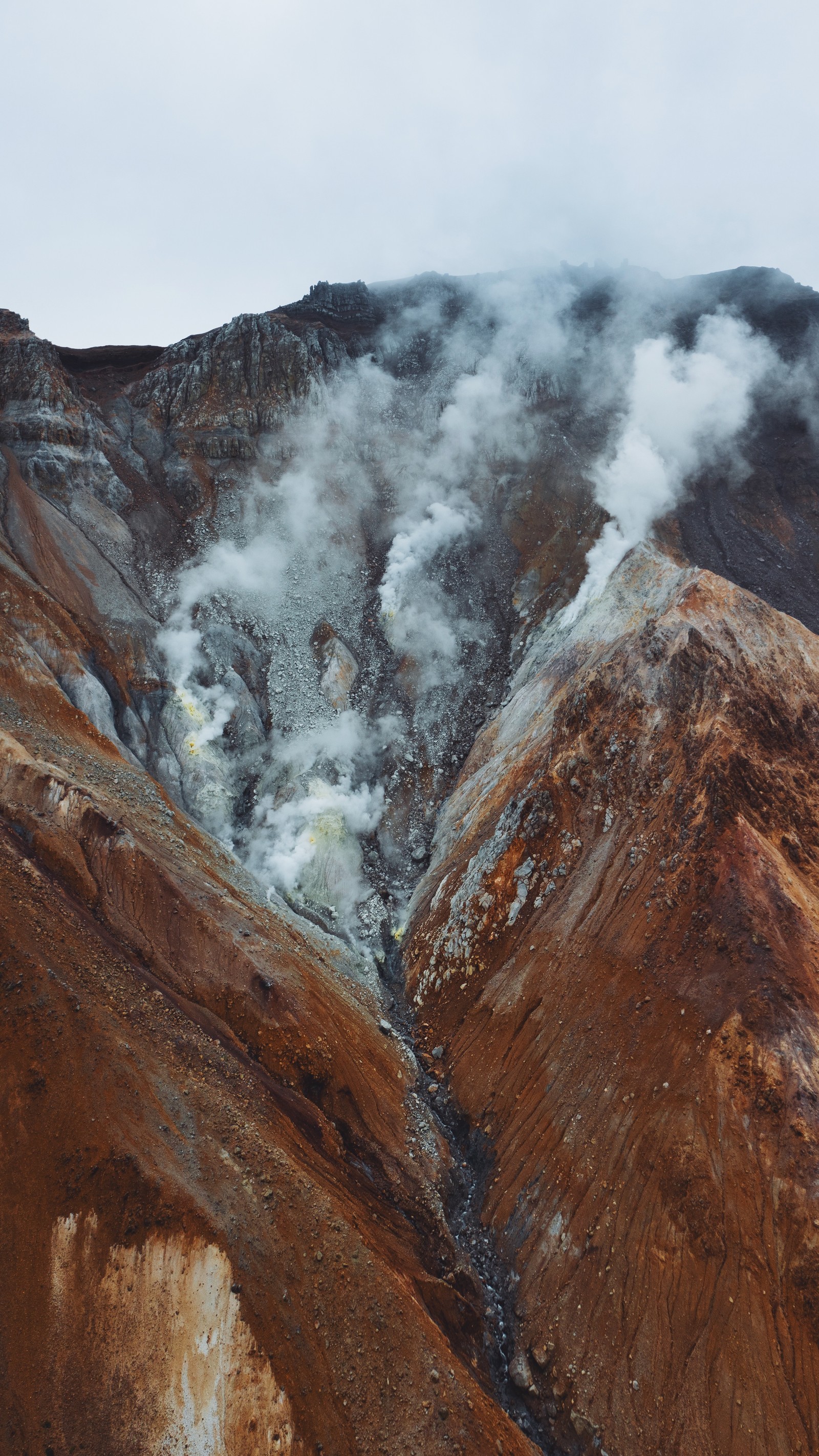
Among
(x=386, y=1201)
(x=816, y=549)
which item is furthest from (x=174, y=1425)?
(x=816, y=549)

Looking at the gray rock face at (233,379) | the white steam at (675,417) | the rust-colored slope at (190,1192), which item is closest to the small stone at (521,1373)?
the rust-colored slope at (190,1192)

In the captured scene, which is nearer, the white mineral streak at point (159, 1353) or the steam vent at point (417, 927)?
the white mineral streak at point (159, 1353)

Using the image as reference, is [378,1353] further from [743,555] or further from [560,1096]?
[743,555]

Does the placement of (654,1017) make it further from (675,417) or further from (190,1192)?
(675,417)

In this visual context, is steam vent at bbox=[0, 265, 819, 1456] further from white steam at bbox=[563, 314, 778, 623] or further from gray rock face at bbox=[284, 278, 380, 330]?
gray rock face at bbox=[284, 278, 380, 330]

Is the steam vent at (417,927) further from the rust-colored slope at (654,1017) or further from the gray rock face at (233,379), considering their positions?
the gray rock face at (233,379)

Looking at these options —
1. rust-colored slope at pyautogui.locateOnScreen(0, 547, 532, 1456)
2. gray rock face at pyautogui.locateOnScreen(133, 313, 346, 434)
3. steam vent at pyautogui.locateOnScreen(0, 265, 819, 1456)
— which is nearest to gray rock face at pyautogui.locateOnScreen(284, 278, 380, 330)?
gray rock face at pyautogui.locateOnScreen(133, 313, 346, 434)
